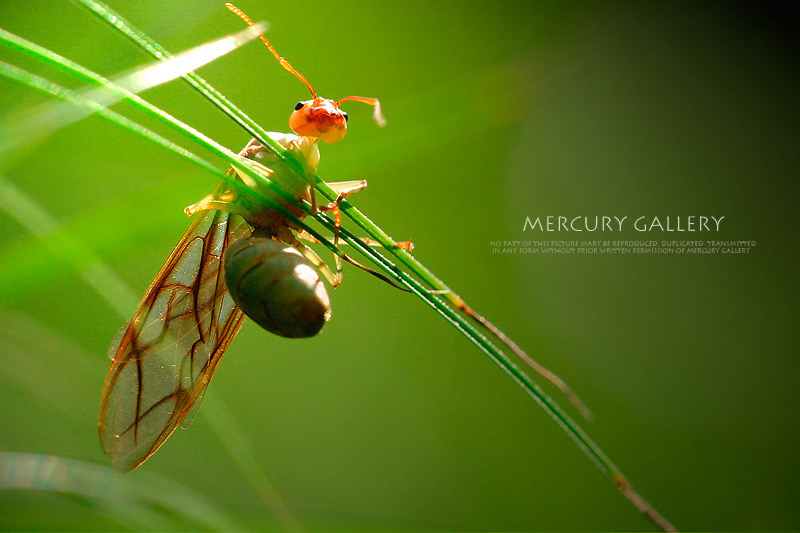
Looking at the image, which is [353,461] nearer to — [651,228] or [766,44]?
[651,228]

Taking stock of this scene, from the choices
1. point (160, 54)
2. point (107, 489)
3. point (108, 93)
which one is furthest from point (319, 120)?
point (107, 489)

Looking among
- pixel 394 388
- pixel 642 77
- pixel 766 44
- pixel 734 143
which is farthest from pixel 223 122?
pixel 766 44

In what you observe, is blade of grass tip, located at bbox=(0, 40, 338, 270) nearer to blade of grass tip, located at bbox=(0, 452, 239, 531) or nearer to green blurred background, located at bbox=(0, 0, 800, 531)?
blade of grass tip, located at bbox=(0, 452, 239, 531)

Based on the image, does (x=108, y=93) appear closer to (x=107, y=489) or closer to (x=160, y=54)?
(x=160, y=54)

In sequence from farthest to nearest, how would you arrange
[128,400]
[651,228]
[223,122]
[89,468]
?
[651,228] → [223,122] → [89,468] → [128,400]

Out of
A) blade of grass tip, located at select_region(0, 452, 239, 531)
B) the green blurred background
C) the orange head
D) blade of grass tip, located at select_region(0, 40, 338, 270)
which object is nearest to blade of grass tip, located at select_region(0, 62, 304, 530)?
blade of grass tip, located at select_region(0, 40, 338, 270)

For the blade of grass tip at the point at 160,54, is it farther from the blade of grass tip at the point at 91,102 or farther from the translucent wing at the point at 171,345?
the translucent wing at the point at 171,345

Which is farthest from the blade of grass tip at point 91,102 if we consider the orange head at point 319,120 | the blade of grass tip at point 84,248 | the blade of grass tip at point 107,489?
the blade of grass tip at point 107,489
